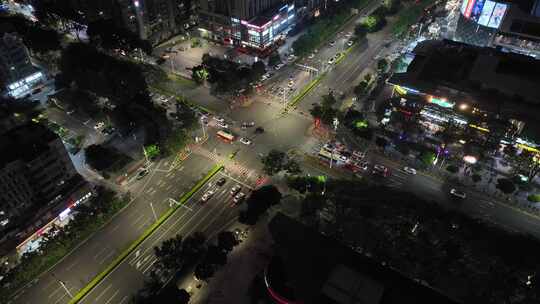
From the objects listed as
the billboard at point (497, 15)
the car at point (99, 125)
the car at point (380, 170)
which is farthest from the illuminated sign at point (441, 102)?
the car at point (99, 125)

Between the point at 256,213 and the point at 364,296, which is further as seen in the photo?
the point at 256,213

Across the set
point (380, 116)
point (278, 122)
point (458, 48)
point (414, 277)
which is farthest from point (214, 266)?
point (458, 48)

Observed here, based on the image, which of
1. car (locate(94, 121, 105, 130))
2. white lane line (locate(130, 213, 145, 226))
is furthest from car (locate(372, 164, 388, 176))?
car (locate(94, 121, 105, 130))

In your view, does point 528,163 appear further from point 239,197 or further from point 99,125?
point 99,125

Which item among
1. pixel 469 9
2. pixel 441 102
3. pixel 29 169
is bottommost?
pixel 441 102

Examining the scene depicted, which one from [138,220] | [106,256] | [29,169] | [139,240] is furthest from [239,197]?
[29,169]

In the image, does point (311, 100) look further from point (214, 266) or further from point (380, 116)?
point (214, 266)
